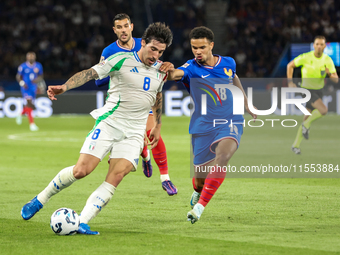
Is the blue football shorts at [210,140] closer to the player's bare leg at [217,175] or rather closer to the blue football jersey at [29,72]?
the player's bare leg at [217,175]

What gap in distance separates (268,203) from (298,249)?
215 centimetres

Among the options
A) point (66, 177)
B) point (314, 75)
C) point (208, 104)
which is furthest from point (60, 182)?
point (314, 75)

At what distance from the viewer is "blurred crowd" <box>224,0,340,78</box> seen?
82.1 ft

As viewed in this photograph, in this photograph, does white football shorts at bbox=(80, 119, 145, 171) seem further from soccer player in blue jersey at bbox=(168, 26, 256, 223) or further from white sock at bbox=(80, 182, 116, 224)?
soccer player in blue jersey at bbox=(168, 26, 256, 223)

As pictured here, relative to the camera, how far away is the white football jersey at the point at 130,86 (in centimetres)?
533

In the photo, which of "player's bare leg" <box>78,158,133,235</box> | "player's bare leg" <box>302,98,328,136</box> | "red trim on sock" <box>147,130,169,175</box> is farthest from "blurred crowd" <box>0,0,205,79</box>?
"player's bare leg" <box>78,158,133,235</box>

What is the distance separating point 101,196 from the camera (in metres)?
5.02

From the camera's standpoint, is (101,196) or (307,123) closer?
(101,196)

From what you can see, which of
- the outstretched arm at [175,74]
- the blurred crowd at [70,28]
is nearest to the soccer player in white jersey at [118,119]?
the outstretched arm at [175,74]

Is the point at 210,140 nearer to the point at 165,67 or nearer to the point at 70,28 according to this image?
the point at 165,67

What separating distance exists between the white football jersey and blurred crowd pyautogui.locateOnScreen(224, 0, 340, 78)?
63.1 feet

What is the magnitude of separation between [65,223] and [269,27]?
22.4 meters

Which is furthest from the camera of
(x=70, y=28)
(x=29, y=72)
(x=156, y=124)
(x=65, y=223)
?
(x=70, y=28)

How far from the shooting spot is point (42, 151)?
1235cm
